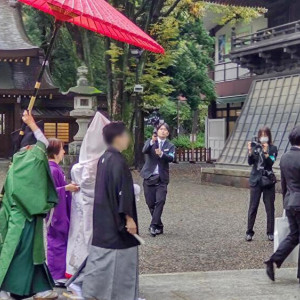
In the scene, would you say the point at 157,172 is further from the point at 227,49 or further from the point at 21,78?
the point at 227,49

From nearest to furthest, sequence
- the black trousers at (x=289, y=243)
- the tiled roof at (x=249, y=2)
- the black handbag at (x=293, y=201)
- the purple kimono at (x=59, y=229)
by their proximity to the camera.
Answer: the purple kimono at (x=59, y=229)
the black handbag at (x=293, y=201)
the black trousers at (x=289, y=243)
the tiled roof at (x=249, y=2)

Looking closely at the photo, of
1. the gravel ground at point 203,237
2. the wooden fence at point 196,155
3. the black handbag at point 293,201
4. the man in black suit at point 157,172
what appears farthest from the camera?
the wooden fence at point 196,155

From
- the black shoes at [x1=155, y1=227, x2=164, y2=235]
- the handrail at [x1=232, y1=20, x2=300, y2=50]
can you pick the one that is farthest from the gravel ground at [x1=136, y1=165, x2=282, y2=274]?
the handrail at [x1=232, y1=20, x2=300, y2=50]

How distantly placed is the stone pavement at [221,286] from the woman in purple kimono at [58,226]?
886 millimetres

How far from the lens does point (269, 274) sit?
6391 millimetres

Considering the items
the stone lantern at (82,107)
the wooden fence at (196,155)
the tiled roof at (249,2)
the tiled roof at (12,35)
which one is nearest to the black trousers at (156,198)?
the stone lantern at (82,107)

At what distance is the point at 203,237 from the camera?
9.46 meters

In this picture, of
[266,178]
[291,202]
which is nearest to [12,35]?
[266,178]

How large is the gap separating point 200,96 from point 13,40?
9.21m

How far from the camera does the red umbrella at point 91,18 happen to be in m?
5.00

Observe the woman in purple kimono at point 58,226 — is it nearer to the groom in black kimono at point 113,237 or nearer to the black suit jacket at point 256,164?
the groom in black kimono at point 113,237

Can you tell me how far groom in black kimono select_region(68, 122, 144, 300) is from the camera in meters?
5.02

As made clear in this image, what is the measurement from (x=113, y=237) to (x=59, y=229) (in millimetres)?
1170

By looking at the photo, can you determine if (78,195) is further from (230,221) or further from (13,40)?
(13,40)
